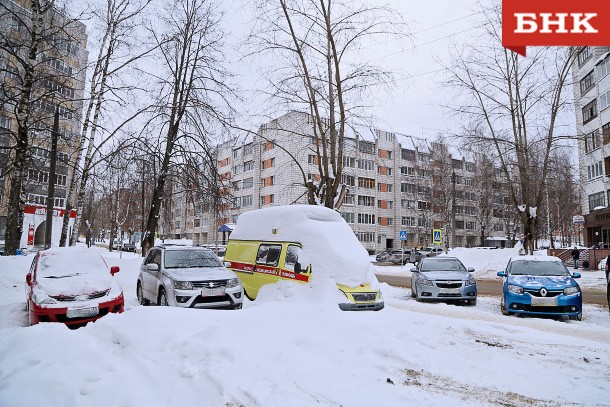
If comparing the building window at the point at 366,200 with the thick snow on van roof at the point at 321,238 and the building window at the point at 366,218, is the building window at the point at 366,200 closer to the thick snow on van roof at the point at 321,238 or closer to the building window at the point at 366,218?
the building window at the point at 366,218

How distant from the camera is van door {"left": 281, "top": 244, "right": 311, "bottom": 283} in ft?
30.8

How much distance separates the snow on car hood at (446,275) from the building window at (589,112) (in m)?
31.0

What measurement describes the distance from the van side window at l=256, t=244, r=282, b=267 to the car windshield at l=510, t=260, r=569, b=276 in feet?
21.2

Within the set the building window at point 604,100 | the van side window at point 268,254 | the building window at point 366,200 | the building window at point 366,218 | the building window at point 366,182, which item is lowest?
the van side window at point 268,254

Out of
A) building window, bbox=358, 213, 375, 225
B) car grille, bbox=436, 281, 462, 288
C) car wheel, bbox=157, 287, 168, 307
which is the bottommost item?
car wheel, bbox=157, 287, 168, 307

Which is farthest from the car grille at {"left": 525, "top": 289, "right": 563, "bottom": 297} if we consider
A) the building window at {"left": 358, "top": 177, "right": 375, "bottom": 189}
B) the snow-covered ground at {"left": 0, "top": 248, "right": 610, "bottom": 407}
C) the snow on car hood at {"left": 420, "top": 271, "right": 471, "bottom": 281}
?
the building window at {"left": 358, "top": 177, "right": 375, "bottom": 189}

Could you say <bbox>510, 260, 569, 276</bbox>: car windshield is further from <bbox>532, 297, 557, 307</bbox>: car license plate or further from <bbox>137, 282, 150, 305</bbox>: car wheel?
<bbox>137, 282, 150, 305</bbox>: car wheel

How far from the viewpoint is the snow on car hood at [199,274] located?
962 cm

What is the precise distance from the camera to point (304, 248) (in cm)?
972

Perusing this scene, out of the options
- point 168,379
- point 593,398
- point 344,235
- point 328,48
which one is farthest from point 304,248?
point 328,48

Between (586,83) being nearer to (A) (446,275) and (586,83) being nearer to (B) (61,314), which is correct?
(A) (446,275)

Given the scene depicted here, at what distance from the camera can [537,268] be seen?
37.8 ft

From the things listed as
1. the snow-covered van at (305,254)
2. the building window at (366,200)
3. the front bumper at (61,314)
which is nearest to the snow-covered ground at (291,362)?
the snow-covered van at (305,254)

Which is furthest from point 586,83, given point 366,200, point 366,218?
point 366,218
